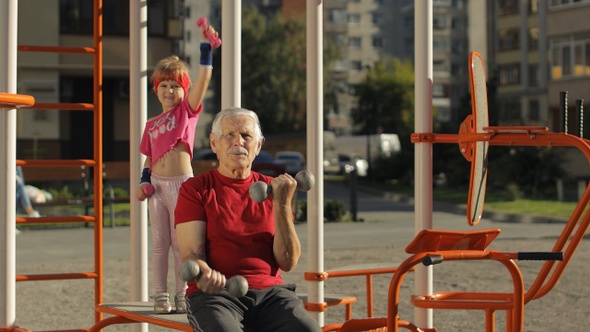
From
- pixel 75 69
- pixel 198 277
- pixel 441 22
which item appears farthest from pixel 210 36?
pixel 441 22

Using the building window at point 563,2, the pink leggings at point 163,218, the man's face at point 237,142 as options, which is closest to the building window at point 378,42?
the building window at point 563,2

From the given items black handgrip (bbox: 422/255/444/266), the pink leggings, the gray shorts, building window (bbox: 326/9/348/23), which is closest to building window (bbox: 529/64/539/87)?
building window (bbox: 326/9/348/23)

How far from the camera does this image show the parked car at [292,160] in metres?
45.9

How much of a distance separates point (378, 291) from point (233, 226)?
6.65 meters

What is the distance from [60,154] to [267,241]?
3725 centimetres

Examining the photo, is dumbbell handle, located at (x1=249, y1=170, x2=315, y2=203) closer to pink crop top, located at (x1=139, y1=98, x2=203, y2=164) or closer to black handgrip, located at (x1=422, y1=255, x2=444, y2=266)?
black handgrip, located at (x1=422, y1=255, x2=444, y2=266)

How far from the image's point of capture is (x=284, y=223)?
442 cm

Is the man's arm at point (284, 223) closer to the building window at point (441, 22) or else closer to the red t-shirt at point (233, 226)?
the red t-shirt at point (233, 226)

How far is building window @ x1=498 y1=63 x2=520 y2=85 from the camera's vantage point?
59303 millimetres

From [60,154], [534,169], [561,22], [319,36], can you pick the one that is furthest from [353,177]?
[561,22]

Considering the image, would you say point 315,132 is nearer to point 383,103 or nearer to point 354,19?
point 383,103

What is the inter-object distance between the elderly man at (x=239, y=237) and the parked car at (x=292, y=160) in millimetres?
40361

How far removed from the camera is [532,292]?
4.73m

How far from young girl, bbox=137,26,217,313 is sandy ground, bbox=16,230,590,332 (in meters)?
2.06
